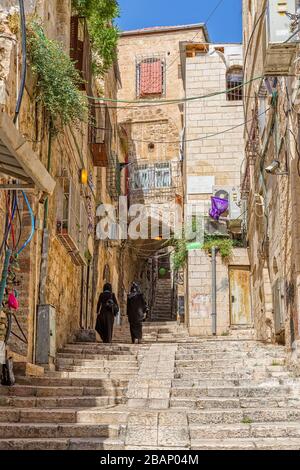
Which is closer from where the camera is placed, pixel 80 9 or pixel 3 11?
pixel 3 11

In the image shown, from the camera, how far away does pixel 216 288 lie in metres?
19.1

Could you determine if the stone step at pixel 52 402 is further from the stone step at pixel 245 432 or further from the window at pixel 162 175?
the window at pixel 162 175

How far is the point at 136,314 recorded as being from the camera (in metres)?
14.3

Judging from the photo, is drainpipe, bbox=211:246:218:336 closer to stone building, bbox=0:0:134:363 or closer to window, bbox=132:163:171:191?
stone building, bbox=0:0:134:363

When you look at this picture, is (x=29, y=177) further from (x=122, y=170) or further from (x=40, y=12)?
(x=122, y=170)

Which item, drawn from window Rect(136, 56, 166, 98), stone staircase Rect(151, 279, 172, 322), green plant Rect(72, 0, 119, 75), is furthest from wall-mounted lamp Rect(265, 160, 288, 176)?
window Rect(136, 56, 166, 98)

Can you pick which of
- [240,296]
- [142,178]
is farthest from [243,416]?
[142,178]

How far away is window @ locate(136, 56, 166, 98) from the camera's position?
31344mm

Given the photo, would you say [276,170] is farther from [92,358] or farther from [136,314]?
[136,314]

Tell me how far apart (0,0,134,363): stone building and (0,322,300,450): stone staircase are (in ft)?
3.80

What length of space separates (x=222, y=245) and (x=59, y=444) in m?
13.4

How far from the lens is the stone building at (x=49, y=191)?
288 inches

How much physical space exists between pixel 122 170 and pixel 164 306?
25.1ft
